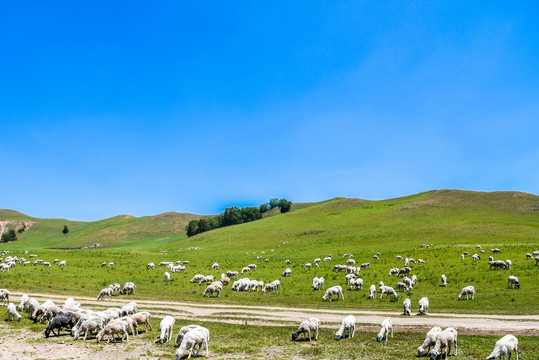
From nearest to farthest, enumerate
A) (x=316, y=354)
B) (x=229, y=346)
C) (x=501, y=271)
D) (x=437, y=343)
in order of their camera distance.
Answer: (x=437, y=343) → (x=316, y=354) → (x=229, y=346) → (x=501, y=271)

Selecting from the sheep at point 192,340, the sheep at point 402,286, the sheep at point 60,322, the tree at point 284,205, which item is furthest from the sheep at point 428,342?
the tree at point 284,205

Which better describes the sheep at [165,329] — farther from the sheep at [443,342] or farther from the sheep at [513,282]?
the sheep at [513,282]

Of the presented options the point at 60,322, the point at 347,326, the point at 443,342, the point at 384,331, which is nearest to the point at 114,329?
the point at 60,322

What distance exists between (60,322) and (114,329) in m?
3.99

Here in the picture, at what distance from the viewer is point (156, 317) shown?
28094 millimetres

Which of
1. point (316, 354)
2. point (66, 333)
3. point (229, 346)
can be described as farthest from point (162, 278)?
point (316, 354)

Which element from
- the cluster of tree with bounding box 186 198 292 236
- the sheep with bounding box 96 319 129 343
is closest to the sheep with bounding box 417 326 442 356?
the sheep with bounding box 96 319 129 343

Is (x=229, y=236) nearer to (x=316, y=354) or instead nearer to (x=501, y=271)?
(x=501, y=271)

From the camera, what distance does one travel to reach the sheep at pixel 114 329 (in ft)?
68.8

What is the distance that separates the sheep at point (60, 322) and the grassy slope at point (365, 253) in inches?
626

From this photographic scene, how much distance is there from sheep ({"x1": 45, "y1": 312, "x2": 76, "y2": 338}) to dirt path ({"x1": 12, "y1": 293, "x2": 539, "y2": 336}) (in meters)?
7.97

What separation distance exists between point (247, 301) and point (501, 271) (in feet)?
101

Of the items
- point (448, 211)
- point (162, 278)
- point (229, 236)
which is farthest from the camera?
point (229, 236)

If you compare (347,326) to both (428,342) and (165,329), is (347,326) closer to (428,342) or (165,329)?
(428,342)
